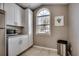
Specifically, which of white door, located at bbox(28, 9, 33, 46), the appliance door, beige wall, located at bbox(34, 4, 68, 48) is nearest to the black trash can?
beige wall, located at bbox(34, 4, 68, 48)

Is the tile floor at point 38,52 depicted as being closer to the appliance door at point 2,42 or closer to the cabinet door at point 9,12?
the appliance door at point 2,42

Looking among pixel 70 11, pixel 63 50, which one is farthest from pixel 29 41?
pixel 70 11

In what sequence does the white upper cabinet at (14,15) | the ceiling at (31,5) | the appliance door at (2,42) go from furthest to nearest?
the white upper cabinet at (14,15) < the ceiling at (31,5) < the appliance door at (2,42)

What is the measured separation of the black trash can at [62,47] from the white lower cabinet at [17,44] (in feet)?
1.63

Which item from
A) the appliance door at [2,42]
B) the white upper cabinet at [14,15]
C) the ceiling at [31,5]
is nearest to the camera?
the appliance door at [2,42]

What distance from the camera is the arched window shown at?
5.31 feet

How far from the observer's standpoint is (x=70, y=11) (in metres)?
1.57

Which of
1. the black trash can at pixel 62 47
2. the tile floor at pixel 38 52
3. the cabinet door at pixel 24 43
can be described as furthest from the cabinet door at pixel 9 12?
the black trash can at pixel 62 47

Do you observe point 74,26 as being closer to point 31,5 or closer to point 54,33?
point 54,33

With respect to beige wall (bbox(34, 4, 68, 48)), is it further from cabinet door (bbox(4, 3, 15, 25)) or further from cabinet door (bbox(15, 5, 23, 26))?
cabinet door (bbox(4, 3, 15, 25))

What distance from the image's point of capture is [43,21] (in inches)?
64.7

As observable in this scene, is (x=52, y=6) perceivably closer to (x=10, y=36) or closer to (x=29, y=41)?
(x=29, y=41)

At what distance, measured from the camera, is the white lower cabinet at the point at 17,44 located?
152cm

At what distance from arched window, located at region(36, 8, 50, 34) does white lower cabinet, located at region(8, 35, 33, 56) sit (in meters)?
0.28
